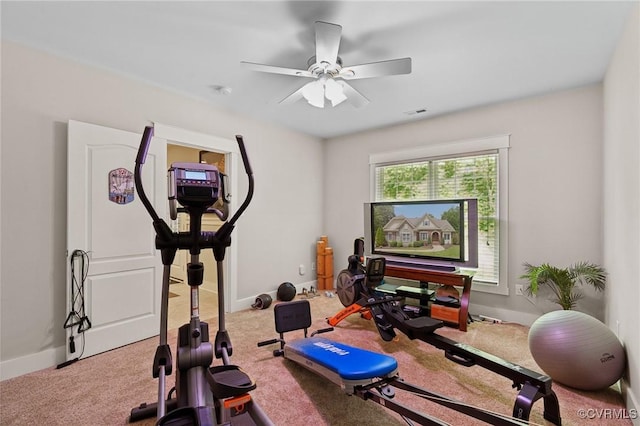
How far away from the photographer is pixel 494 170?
3.75 meters

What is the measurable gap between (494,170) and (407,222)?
1.21 m

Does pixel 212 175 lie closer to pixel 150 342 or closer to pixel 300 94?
pixel 300 94

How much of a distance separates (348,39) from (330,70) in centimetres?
26

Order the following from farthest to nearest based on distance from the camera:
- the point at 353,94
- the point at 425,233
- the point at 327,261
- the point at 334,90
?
the point at 327,261 < the point at 425,233 < the point at 353,94 < the point at 334,90

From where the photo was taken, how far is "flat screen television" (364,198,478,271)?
352 cm

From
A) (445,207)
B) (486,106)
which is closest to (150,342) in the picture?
(445,207)

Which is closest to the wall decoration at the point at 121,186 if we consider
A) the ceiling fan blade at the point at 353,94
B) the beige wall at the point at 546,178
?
the ceiling fan blade at the point at 353,94

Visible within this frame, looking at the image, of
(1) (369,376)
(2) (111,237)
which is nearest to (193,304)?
(1) (369,376)

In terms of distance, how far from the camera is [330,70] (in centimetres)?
245

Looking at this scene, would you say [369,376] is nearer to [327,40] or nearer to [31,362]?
[327,40]

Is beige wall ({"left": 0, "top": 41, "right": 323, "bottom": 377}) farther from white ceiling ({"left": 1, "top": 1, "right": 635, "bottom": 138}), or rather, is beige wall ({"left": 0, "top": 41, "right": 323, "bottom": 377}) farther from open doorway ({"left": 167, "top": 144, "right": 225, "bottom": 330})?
open doorway ({"left": 167, "top": 144, "right": 225, "bottom": 330})

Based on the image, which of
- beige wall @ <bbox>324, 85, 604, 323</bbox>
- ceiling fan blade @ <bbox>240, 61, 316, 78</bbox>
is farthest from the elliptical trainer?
beige wall @ <bbox>324, 85, 604, 323</bbox>

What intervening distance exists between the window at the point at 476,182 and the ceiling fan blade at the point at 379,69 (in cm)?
206

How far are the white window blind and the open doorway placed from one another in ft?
8.76
